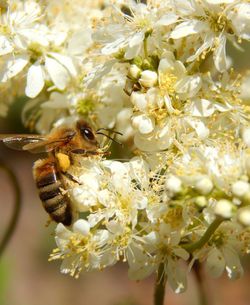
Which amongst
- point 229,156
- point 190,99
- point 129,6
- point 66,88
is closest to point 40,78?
point 66,88

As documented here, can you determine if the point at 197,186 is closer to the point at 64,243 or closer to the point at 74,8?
the point at 64,243

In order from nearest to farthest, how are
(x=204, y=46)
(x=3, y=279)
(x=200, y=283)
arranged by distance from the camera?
(x=204, y=46) < (x=200, y=283) < (x=3, y=279)

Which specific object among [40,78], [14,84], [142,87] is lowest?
[14,84]

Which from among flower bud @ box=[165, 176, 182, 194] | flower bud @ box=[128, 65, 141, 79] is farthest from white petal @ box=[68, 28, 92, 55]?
flower bud @ box=[165, 176, 182, 194]

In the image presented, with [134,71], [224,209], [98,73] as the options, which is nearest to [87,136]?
[98,73]

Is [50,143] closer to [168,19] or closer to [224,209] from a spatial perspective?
[168,19]

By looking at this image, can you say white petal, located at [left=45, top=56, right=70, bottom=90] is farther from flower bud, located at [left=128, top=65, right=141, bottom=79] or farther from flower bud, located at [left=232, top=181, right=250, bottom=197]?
flower bud, located at [left=232, top=181, right=250, bottom=197]

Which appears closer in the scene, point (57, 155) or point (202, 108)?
point (202, 108)
